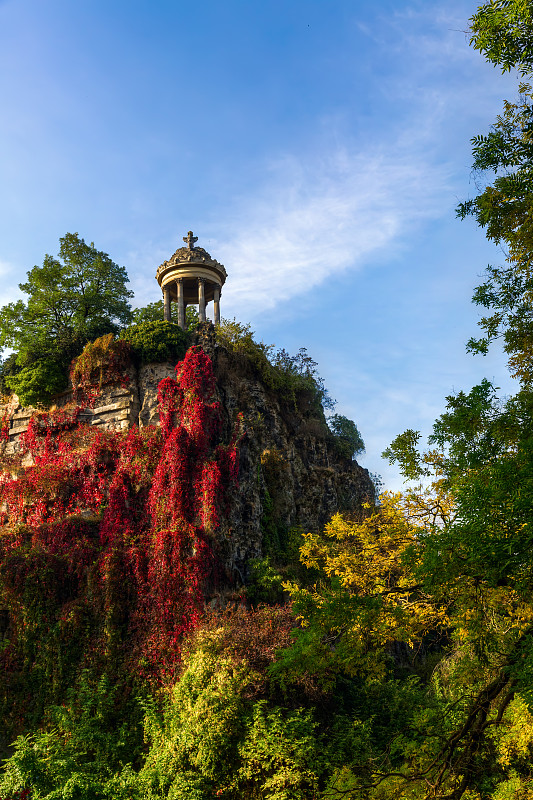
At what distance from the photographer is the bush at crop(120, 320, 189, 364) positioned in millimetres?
23938

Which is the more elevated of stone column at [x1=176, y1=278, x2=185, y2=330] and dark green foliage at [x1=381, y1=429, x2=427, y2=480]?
stone column at [x1=176, y1=278, x2=185, y2=330]

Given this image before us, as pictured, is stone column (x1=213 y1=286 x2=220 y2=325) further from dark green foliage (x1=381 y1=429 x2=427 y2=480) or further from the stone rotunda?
dark green foliage (x1=381 y1=429 x2=427 y2=480)

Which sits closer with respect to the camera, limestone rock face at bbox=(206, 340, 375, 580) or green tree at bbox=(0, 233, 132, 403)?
limestone rock face at bbox=(206, 340, 375, 580)

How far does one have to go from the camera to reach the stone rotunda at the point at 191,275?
2791 cm

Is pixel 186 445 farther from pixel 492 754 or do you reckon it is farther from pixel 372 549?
pixel 492 754

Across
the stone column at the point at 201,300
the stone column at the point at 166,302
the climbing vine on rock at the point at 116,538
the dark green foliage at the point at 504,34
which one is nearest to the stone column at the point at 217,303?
the stone column at the point at 201,300

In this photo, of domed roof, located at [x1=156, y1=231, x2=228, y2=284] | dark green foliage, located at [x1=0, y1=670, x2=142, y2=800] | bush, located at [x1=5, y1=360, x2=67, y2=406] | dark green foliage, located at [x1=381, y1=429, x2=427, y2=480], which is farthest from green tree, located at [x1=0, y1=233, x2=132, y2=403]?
dark green foliage, located at [x1=381, y1=429, x2=427, y2=480]

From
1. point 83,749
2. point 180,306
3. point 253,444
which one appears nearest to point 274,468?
point 253,444

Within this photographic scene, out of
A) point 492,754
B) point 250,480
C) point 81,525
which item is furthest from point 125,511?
point 492,754

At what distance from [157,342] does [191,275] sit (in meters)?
5.25

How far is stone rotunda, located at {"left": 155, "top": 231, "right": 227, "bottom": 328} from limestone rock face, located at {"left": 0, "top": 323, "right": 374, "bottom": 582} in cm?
301

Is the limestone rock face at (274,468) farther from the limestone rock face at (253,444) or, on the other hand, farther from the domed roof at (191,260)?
the domed roof at (191,260)

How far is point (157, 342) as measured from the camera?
79.0 feet

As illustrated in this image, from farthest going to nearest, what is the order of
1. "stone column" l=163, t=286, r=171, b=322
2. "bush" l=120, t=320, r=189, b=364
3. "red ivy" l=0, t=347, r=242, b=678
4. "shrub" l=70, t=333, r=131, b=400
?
"stone column" l=163, t=286, r=171, b=322, "shrub" l=70, t=333, r=131, b=400, "bush" l=120, t=320, r=189, b=364, "red ivy" l=0, t=347, r=242, b=678
